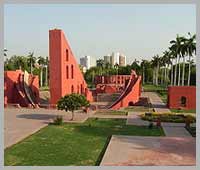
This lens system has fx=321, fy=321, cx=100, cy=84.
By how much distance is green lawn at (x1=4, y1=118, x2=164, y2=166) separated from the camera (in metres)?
11.4

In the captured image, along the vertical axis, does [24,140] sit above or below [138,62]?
below

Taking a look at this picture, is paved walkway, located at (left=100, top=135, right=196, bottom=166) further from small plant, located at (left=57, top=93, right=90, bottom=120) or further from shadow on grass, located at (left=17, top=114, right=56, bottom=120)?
shadow on grass, located at (left=17, top=114, right=56, bottom=120)

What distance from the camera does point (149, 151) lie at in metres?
12.7

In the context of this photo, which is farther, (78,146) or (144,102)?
(144,102)

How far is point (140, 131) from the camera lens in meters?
17.4

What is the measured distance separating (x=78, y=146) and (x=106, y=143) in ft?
4.56

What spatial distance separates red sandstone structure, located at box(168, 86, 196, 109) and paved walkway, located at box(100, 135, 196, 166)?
526 inches

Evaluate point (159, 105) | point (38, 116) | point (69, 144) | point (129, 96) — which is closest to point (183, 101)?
point (159, 105)

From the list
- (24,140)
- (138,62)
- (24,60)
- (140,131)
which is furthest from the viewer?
(138,62)

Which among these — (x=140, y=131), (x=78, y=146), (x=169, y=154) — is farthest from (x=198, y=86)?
(x=140, y=131)

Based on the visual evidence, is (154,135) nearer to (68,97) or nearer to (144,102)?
(68,97)

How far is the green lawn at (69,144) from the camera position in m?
11.4

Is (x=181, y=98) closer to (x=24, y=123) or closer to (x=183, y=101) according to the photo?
(x=183, y=101)

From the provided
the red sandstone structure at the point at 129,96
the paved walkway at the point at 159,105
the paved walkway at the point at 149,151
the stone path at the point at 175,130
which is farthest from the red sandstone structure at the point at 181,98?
the paved walkway at the point at 149,151
